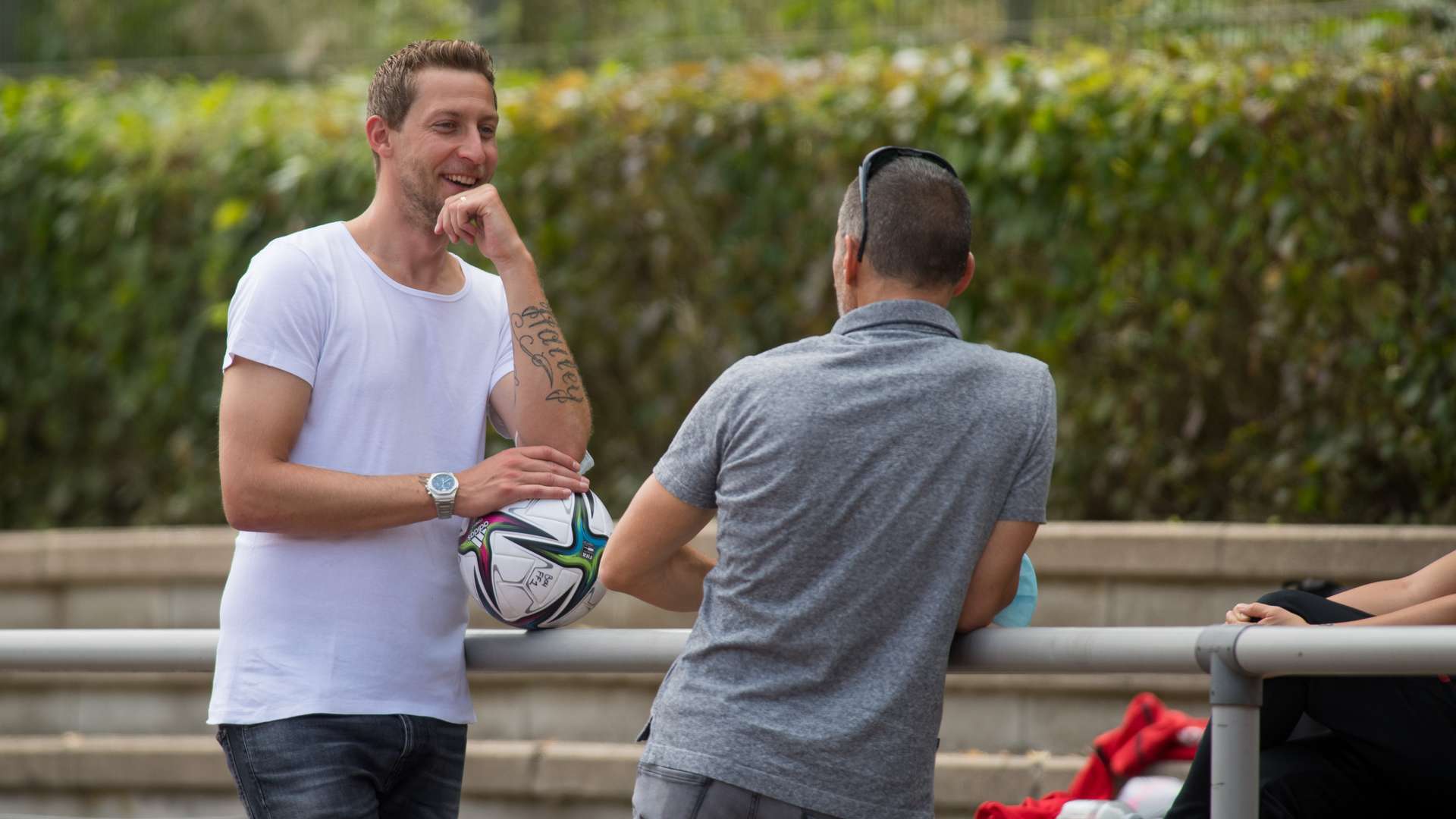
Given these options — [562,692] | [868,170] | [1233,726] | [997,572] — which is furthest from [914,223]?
[562,692]

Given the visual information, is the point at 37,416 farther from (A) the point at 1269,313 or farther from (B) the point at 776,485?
(B) the point at 776,485

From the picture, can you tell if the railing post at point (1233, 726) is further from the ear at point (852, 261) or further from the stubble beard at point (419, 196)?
the stubble beard at point (419, 196)

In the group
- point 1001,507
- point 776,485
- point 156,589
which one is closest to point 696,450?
point 776,485

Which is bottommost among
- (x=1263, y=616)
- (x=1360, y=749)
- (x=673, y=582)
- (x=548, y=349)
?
(x=1360, y=749)

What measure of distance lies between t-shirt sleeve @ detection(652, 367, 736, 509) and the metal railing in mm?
300

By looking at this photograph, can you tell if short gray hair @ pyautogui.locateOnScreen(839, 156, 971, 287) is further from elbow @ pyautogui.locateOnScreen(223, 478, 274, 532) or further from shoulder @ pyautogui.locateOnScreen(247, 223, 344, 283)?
elbow @ pyautogui.locateOnScreen(223, 478, 274, 532)

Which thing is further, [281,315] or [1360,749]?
[1360,749]

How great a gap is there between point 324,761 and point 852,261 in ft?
3.76

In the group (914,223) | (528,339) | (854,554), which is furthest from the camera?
(528,339)

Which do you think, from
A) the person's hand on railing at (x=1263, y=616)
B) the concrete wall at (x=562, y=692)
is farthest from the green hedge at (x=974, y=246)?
the person's hand on railing at (x=1263, y=616)

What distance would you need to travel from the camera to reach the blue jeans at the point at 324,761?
99.5 inches

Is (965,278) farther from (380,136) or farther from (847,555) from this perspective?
(380,136)

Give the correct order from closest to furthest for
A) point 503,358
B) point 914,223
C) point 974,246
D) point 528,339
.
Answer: point 914,223 < point 528,339 < point 503,358 < point 974,246

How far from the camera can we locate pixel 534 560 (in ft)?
8.45
